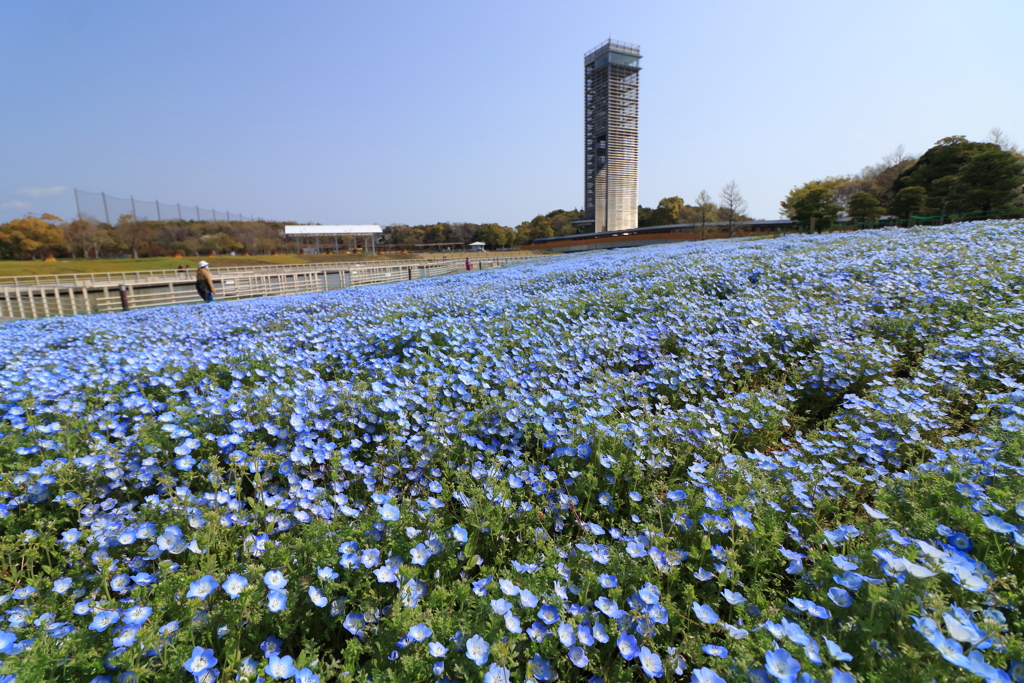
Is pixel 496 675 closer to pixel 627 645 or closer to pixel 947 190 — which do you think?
pixel 627 645

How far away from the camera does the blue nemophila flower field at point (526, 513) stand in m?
1.46

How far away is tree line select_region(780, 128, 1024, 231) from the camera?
23.4 m

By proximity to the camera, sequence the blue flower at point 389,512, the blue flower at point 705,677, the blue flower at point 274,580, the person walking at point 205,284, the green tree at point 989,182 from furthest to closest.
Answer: the green tree at point 989,182
the person walking at point 205,284
the blue flower at point 389,512
the blue flower at point 274,580
the blue flower at point 705,677

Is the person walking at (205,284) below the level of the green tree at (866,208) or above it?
below

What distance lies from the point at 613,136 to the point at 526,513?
90685mm

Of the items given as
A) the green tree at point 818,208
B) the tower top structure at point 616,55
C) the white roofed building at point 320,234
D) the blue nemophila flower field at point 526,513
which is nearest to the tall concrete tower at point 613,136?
the tower top structure at point 616,55

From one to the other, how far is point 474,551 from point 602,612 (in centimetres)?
67

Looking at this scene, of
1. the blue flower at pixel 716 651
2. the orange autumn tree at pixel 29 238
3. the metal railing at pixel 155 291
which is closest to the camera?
the blue flower at pixel 716 651

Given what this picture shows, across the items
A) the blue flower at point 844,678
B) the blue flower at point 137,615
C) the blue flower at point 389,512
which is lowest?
the blue flower at point 137,615

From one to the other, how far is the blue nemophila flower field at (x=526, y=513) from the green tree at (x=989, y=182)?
28.5 m

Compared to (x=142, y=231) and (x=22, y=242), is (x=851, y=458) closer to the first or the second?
(x=22, y=242)

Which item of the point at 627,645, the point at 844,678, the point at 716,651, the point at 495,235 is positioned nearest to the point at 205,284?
the point at 627,645

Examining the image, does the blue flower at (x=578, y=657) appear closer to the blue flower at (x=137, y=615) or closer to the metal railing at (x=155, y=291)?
the blue flower at (x=137, y=615)

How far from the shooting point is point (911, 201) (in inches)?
1244
